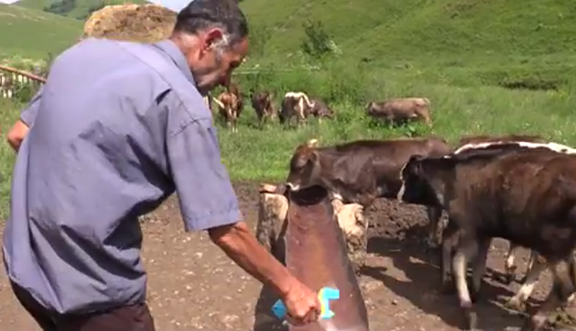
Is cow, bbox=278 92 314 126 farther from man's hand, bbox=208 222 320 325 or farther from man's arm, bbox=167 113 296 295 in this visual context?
man's arm, bbox=167 113 296 295

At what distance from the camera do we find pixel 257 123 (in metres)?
23.9

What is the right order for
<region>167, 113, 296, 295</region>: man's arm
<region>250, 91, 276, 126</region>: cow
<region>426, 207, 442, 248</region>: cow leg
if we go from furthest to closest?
<region>250, 91, 276, 126</region>: cow < <region>426, 207, 442, 248</region>: cow leg < <region>167, 113, 296, 295</region>: man's arm

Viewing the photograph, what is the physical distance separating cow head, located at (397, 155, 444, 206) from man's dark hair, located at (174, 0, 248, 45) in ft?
18.6

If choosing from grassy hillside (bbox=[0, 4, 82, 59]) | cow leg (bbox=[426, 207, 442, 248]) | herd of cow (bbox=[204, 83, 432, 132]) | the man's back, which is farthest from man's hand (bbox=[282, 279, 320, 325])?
grassy hillside (bbox=[0, 4, 82, 59])

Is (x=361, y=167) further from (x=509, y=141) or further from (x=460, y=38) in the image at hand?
(x=460, y=38)

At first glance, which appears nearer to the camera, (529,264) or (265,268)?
(265,268)

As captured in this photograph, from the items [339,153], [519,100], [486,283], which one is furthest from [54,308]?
[519,100]

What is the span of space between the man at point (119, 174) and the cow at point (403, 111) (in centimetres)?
1697

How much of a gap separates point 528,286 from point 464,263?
0.58 metres

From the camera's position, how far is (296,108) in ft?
75.0

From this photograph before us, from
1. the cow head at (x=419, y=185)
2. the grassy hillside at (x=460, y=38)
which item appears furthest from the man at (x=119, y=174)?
the grassy hillside at (x=460, y=38)

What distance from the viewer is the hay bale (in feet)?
37.7

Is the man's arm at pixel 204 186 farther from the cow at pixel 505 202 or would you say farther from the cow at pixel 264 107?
the cow at pixel 264 107

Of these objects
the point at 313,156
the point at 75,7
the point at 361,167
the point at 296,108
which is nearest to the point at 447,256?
the point at 361,167
